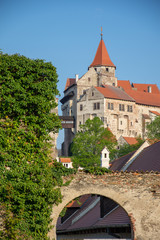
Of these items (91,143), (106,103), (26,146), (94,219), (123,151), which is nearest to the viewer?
(26,146)

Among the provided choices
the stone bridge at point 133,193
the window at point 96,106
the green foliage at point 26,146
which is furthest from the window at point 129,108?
the stone bridge at point 133,193

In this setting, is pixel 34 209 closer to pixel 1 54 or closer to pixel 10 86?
pixel 10 86

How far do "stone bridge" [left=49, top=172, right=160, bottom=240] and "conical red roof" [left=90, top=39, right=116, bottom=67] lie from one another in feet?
281

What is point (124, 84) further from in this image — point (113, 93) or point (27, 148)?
point (27, 148)

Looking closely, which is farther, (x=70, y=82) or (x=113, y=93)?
(x=70, y=82)

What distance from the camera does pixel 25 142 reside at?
51.1 feet

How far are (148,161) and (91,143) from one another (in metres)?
52.1

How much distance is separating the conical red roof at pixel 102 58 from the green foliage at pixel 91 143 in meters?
21.1

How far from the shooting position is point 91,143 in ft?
247

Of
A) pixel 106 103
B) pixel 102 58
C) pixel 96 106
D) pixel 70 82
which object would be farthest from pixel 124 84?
pixel 96 106

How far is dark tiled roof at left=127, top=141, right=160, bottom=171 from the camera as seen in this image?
21.9 m

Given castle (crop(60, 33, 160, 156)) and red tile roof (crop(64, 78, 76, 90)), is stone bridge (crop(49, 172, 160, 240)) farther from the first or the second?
red tile roof (crop(64, 78, 76, 90))

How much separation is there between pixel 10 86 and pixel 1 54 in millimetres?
1408

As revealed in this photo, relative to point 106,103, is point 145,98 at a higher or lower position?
higher
